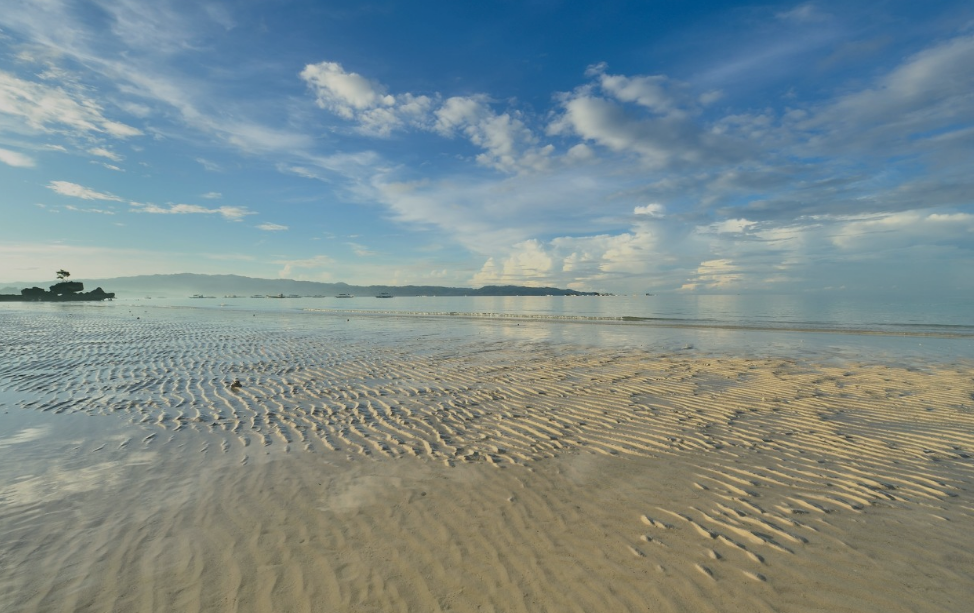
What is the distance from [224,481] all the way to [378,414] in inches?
162

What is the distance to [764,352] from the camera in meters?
22.4

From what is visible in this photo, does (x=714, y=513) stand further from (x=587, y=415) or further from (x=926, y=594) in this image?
(x=587, y=415)

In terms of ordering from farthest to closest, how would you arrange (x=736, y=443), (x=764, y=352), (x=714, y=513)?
(x=764, y=352) < (x=736, y=443) < (x=714, y=513)

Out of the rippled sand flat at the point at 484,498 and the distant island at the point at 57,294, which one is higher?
the distant island at the point at 57,294

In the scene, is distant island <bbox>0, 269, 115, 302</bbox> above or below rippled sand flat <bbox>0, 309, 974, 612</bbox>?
above

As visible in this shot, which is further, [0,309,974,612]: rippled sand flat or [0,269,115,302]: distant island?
[0,269,115,302]: distant island

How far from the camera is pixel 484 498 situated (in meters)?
6.19

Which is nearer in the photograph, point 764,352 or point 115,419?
point 115,419

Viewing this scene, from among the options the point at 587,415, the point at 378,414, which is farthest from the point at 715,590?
the point at 378,414

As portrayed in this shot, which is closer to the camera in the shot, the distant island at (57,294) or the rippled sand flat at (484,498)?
the rippled sand flat at (484,498)

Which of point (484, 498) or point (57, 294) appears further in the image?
point (57, 294)

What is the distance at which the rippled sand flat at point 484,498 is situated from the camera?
4273 millimetres

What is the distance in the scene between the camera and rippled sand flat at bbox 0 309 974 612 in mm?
4273

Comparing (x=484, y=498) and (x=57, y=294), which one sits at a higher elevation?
(x=57, y=294)
